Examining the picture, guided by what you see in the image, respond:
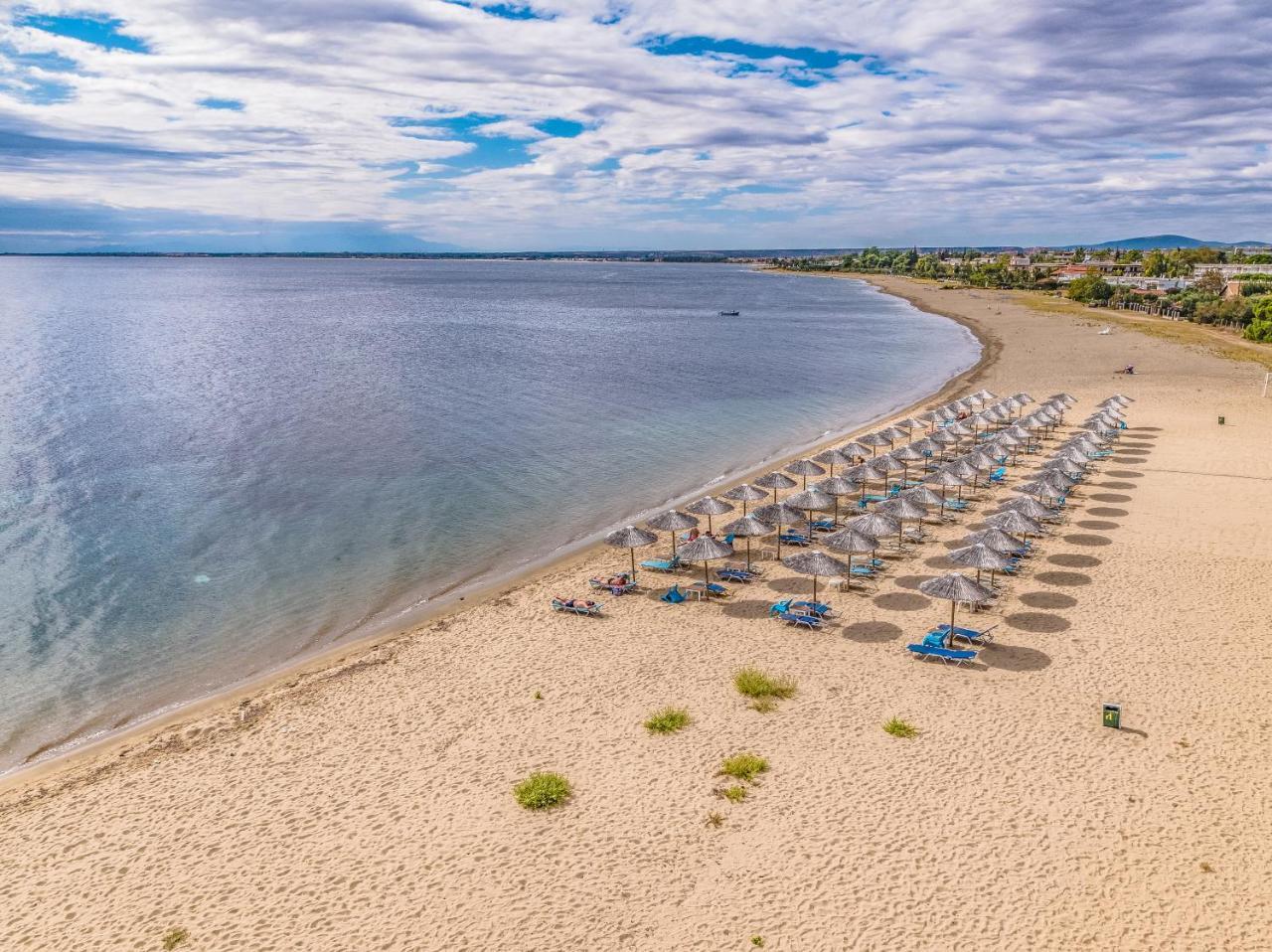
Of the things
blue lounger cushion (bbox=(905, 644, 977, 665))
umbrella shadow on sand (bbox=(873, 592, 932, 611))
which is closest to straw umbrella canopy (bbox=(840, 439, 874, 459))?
umbrella shadow on sand (bbox=(873, 592, 932, 611))

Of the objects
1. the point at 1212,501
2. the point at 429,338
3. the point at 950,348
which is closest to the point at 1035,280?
the point at 950,348

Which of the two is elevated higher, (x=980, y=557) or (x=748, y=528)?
(x=980, y=557)

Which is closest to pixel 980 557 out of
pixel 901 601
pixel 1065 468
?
pixel 901 601

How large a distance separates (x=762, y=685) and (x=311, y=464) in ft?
91.4

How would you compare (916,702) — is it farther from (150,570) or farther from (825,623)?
(150,570)

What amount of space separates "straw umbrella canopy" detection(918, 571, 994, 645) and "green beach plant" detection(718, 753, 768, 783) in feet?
22.1

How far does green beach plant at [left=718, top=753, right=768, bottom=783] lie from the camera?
14.5m

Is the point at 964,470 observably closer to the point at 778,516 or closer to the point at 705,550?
the point at 778,516

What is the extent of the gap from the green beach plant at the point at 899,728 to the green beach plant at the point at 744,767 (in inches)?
108

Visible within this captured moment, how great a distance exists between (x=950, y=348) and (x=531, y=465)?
53730 mm

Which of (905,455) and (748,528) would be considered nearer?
(748,528)

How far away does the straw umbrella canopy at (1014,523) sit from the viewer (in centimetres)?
2242

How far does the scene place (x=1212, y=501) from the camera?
93.0ft

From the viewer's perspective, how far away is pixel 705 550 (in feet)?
70.3
